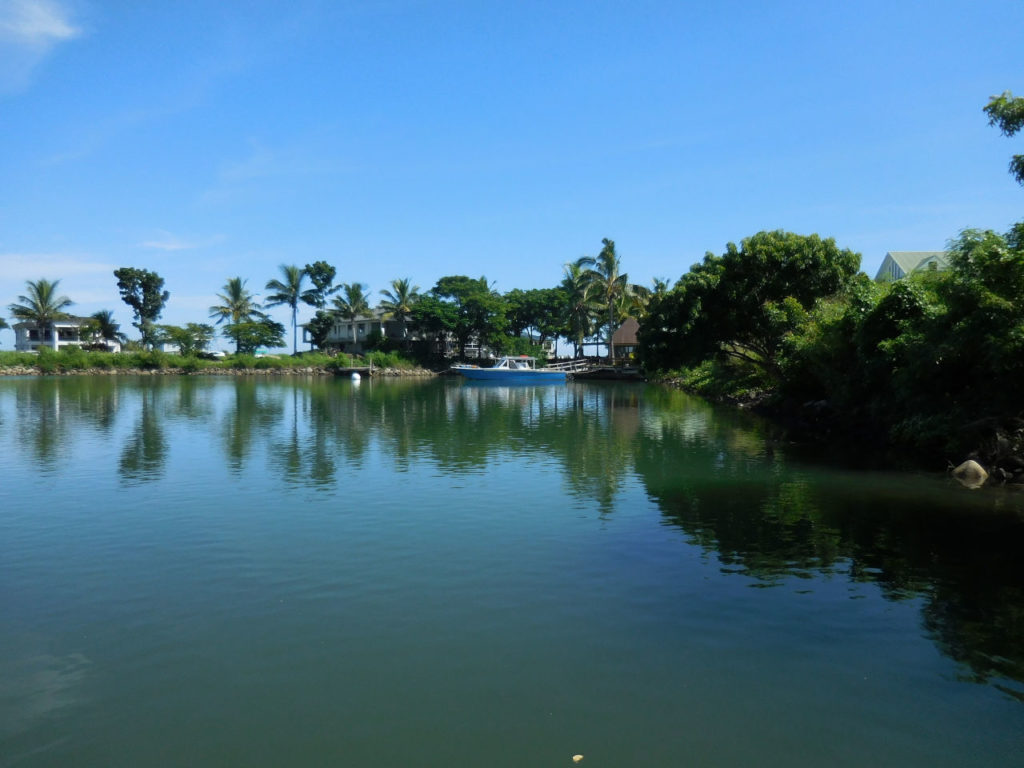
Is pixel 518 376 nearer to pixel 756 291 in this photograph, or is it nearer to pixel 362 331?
pixel 362 331

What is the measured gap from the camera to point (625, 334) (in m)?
80.1

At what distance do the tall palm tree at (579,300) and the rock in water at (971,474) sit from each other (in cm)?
5703

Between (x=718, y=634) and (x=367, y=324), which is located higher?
(x=367, y=324)

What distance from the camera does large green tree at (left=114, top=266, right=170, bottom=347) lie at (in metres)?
83.6

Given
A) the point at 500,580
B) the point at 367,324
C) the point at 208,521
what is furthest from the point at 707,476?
the point at 367,324

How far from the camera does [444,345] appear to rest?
293ft

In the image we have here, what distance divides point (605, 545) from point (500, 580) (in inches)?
97.1

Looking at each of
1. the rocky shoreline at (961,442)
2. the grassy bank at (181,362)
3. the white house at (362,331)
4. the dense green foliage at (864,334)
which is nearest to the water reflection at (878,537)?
the rocky shoreline at (961,442)

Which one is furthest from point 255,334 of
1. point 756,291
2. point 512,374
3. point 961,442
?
point 961,442

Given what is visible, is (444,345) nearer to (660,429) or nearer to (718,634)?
(660,429)

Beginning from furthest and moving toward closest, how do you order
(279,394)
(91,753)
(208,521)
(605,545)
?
(279,394) → (208,521) → (605,545) → (91,753)

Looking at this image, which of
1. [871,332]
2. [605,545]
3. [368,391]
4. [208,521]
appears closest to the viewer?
[605,545]

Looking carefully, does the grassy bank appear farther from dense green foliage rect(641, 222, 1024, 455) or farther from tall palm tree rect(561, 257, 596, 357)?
dense green foliage rect(641, 222, 1024, 455)

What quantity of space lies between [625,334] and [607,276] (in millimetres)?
9928
